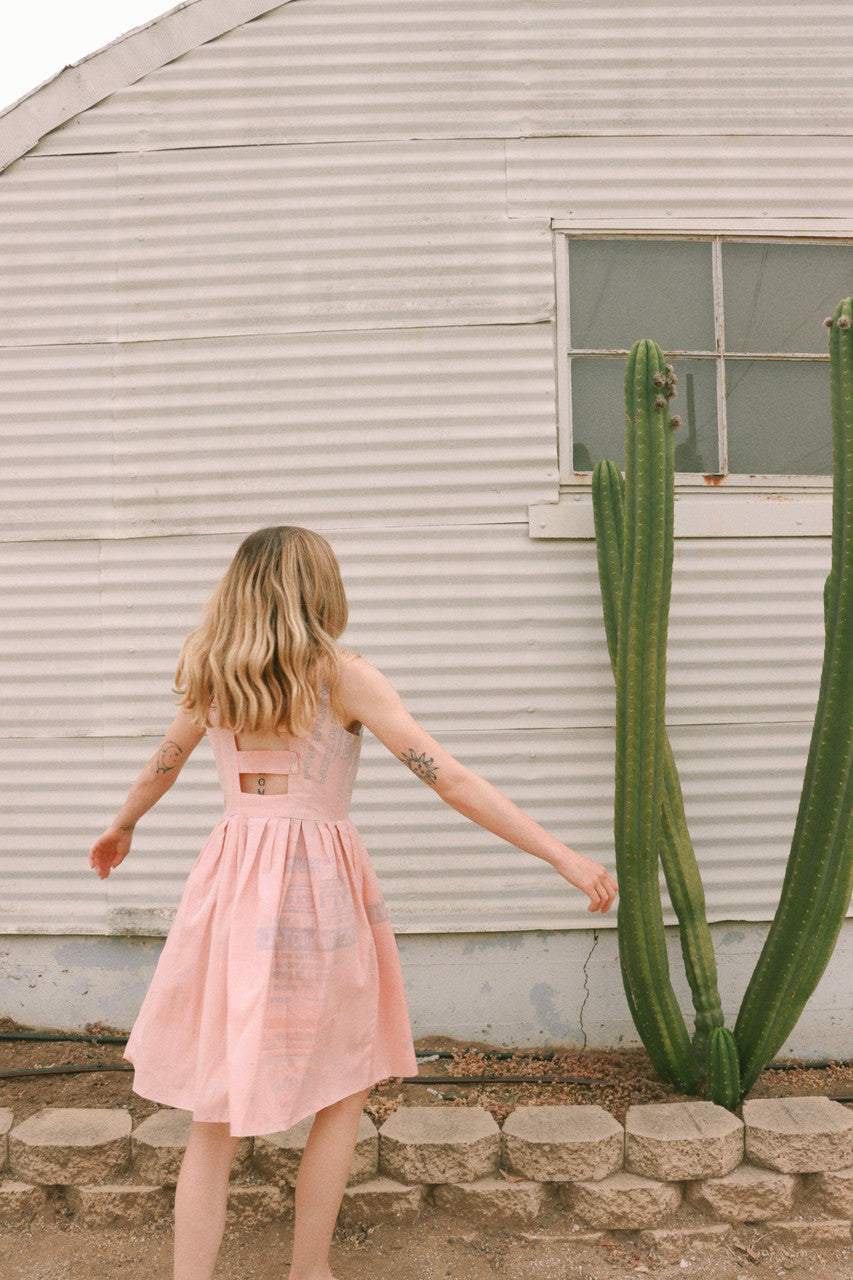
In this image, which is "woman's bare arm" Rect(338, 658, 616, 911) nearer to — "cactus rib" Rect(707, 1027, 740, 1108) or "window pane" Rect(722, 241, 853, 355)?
"cactus rib" Rect(707, 1027, 740, 1108)

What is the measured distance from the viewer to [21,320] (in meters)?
3.67

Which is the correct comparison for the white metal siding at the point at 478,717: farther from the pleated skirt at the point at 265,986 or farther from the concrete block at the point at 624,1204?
the pleated skirt at the point at 265,986

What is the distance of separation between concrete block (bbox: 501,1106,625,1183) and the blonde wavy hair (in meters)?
1.50

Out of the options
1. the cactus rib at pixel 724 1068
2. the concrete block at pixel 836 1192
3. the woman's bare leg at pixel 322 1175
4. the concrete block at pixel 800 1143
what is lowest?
the concrete block at pixel 836 1192

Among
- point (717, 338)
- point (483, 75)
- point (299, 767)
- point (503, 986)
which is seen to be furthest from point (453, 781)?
point (483, 75)

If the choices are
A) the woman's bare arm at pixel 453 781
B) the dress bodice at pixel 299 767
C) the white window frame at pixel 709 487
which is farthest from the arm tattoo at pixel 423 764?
the white window frame at pixel 709 487

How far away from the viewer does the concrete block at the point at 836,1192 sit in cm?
259

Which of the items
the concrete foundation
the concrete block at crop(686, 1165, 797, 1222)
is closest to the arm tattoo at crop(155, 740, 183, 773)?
the concrete foundation

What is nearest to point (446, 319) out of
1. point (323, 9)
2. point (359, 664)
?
point (323, 9)

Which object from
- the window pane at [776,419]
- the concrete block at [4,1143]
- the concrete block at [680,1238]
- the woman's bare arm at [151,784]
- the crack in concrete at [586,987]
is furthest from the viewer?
the window pane at [776,419]

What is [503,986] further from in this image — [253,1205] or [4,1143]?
[4,1143]

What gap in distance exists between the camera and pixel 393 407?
11.8 feet

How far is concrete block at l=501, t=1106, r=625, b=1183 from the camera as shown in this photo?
2570 millimetres

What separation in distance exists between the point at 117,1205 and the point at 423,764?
177cm
